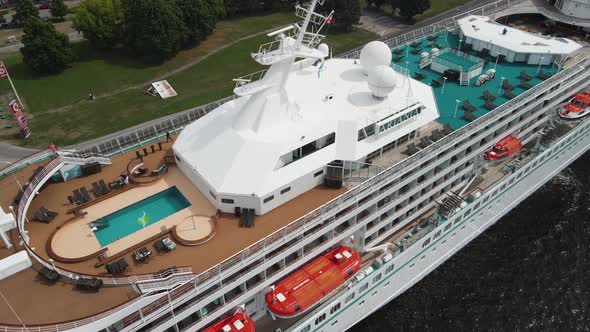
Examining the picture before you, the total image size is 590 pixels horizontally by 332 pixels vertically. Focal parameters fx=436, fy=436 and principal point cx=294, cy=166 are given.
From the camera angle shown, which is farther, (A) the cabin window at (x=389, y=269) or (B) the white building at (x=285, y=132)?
(A) the cabin window at (x=389, y=269)

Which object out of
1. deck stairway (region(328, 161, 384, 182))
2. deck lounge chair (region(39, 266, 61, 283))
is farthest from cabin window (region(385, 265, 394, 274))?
deck lounge chair (region(39, 266, 61, 283))

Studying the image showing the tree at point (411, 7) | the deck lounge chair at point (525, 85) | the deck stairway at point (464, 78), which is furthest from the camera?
the tree at point (411, 7)

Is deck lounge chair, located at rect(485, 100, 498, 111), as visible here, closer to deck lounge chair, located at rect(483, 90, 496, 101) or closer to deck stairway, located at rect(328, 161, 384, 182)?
deck lounge chair, located at rect(483, 90, 496, 101)

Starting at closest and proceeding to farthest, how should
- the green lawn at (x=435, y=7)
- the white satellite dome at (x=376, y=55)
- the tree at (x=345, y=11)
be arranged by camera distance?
the white satellite dome at (x=376, y=55) < the tree at (x=345, y=11) < the green lawn at (x=435, y=7)

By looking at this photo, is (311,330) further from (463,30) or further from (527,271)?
(463,30)

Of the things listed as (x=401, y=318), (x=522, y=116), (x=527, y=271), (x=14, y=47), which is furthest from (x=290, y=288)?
(x=14, y=47)

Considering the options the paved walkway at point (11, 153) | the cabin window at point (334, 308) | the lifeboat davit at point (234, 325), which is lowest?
the paved walkway at point (11, 153)

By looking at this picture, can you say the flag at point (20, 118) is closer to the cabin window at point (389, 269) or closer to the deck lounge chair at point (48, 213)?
the deck lounge chair at point (48, 213)

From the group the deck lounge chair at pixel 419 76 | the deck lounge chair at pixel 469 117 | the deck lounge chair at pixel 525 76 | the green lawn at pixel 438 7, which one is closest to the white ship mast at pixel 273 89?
the deck lounge chair at pixel 469 117
